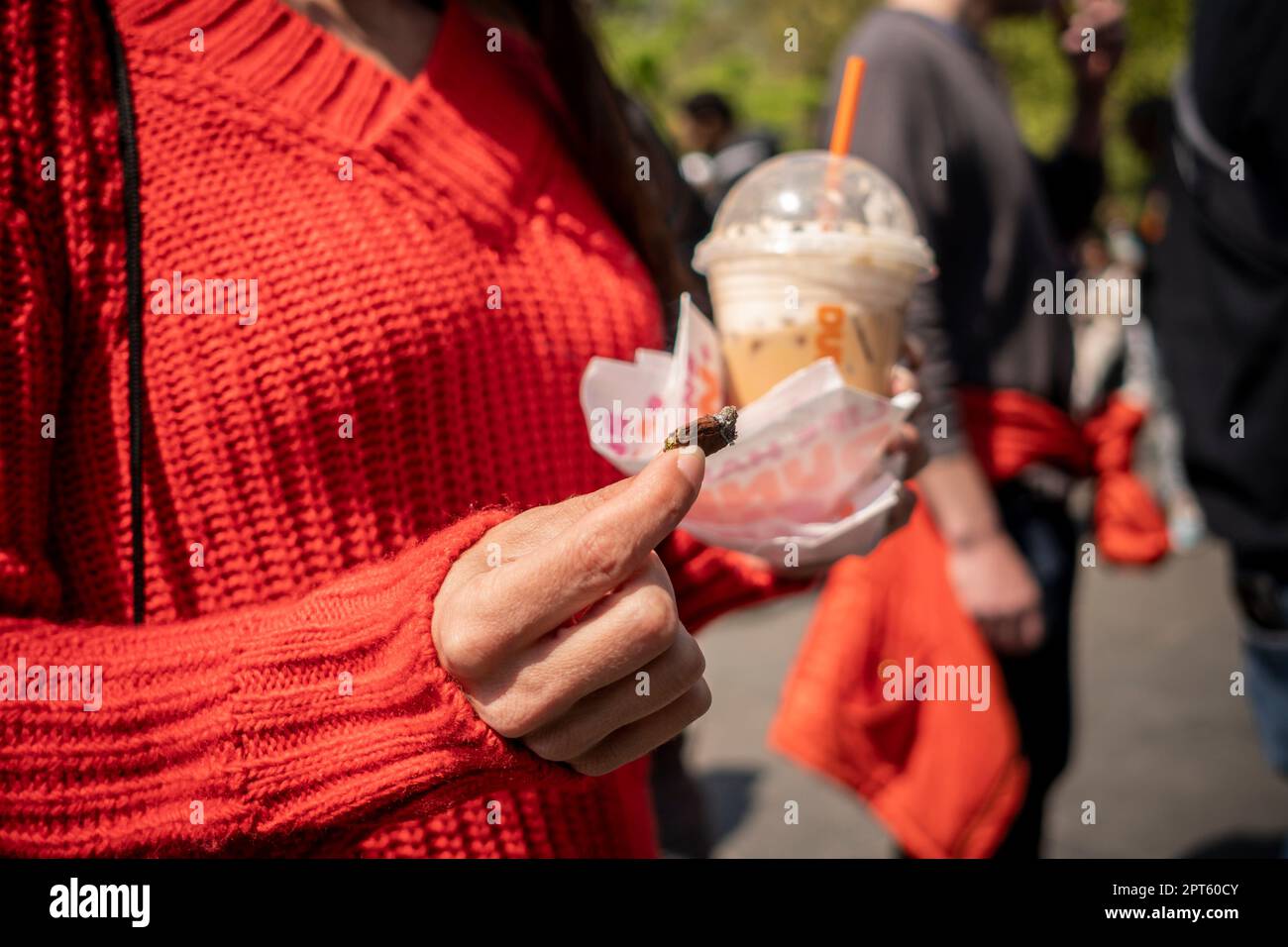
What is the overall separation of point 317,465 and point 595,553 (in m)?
0.40

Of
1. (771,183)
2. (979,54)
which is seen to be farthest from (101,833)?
(979,54)

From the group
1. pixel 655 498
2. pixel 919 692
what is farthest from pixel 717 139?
pixel 655 498

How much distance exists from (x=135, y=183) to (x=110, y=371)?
0.17 meters

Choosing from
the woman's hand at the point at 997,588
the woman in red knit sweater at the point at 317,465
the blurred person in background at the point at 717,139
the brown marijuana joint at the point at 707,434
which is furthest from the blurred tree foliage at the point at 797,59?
the brown marijuana joint at the point at 707,434

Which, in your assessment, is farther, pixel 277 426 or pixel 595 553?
pixel 277 426

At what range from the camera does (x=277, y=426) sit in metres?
1.04

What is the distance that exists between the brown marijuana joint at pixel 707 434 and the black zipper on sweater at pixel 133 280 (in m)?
0.48

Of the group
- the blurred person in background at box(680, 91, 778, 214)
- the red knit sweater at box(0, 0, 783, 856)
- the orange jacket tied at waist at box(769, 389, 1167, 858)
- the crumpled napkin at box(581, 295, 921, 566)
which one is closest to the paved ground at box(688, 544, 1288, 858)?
the orange jacket tied at waist at box(769, 389, 1167, 858)

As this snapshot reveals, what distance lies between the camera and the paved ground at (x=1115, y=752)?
3.77 meters

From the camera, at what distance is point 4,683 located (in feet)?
2.89

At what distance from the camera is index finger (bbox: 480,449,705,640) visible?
0.78 m

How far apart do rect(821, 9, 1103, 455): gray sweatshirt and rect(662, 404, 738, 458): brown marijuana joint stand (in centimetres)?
142

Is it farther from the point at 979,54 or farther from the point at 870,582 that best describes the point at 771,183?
the point at 979,54

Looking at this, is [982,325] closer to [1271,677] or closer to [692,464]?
[1271,677]
